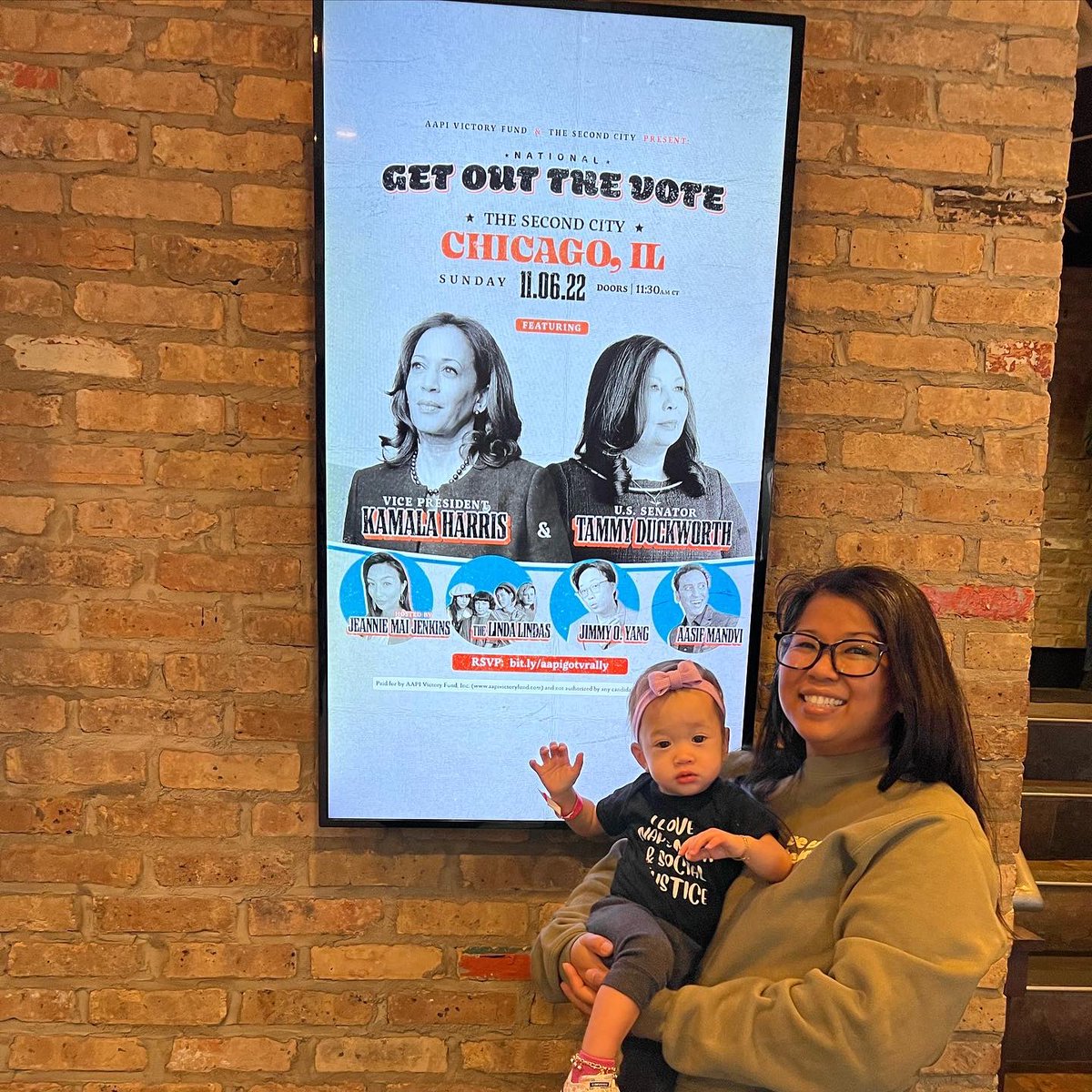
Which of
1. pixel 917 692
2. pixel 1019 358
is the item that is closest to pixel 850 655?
→ pixel 917 692

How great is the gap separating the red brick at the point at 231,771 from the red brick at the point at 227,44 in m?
1.40

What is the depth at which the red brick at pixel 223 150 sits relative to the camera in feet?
5.70

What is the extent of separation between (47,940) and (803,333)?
2.02m

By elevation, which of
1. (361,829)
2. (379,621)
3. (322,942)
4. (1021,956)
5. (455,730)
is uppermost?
(379,621)

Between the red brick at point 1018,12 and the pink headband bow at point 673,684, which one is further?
the red brick at point 1018,12

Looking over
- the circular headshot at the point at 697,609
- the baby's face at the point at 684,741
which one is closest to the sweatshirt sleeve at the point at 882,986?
the baby's face at the point at 684,741

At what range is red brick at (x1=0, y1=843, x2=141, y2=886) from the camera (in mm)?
1823

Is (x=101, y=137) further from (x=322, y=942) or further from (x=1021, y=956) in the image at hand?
(x=1021, y=956)

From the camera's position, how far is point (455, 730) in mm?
1822

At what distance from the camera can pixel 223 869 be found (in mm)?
1853

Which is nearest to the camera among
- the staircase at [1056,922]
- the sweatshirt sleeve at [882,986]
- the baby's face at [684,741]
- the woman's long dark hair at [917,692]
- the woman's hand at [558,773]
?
the sweatshirt sleeve at [882,986]

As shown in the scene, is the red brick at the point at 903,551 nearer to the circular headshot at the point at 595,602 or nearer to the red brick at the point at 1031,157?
the circular headshot at the point at 595,602

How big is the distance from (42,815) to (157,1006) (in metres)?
0.48

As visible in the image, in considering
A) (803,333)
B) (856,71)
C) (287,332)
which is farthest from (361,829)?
(856,71)
